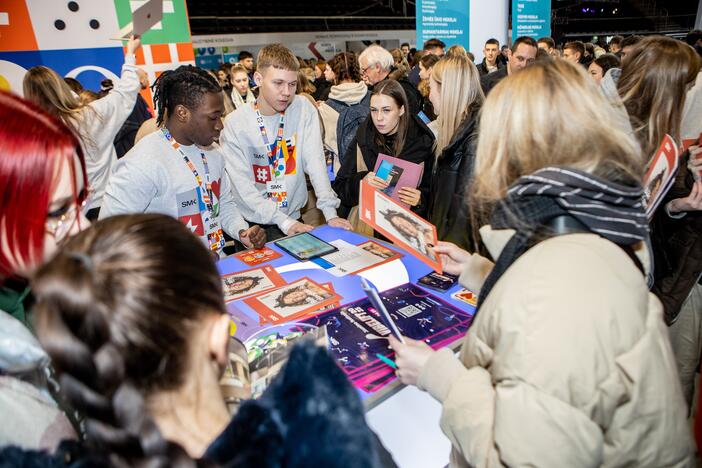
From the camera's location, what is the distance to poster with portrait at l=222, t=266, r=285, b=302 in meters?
1.83

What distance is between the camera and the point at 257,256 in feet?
7.23

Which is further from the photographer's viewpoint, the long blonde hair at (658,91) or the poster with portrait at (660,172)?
the long blonde hair at (658,91)

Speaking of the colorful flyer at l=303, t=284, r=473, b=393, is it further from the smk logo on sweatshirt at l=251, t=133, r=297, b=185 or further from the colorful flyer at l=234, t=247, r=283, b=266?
the smk logo on sweatshirt at l=251, t=133, r=297, b=185

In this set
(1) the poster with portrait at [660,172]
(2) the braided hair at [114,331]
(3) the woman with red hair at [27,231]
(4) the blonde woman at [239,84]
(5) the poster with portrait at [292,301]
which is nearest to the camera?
(2) the braided hair at [114,331]

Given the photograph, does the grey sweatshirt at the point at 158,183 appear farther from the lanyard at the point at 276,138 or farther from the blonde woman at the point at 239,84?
the blonde woman at the point at 239,84

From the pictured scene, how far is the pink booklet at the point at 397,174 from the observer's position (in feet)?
7.95

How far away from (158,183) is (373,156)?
1374 mm

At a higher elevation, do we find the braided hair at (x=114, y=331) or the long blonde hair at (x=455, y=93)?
the long blonde hair at (x=455, y=93)

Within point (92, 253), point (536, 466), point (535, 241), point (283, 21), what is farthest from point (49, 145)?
point (283, 21)

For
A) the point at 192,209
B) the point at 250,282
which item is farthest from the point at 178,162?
the point at 250,282

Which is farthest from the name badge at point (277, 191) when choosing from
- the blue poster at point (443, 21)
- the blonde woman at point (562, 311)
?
the blue poster at point (443, 21)

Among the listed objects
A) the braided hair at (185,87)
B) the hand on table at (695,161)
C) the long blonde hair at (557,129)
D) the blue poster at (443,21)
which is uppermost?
the blue poster at (443,21)

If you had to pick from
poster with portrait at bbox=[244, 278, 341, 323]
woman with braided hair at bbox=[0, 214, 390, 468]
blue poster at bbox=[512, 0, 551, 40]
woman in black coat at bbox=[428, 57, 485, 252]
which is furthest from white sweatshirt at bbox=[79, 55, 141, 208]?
blue poster at bbox=[512, 0, 551, 40]

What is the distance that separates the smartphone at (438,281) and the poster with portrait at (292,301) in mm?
381
